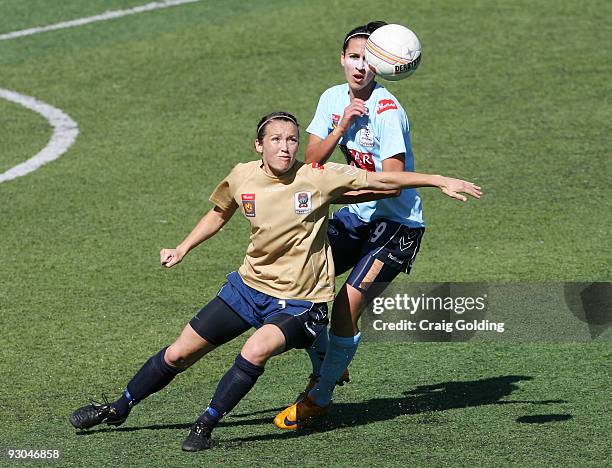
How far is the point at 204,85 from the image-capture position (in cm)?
1658

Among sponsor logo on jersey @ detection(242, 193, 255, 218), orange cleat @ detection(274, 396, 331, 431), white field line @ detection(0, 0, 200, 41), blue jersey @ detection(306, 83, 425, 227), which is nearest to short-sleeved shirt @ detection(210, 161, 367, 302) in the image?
sponsor logo on jersey @ detection(242, 193, 255, 218)

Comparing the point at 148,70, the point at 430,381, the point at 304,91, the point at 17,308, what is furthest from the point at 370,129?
the point at 148,70

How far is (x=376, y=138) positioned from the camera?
8422 mm

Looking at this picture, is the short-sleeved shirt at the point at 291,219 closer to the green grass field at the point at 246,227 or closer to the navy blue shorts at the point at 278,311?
the navy blue shorts at the point at 278,311

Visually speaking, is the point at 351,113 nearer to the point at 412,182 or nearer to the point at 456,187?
the point at 412,182

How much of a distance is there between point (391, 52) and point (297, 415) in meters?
2.46

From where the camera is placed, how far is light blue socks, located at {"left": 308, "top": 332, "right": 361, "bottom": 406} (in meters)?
8.55

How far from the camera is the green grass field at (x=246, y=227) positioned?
8.33 meters

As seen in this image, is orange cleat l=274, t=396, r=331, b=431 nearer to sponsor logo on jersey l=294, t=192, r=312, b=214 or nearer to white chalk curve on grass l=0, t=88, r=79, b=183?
sponsor logo on jersey l=294, t=192, r=312, b=214

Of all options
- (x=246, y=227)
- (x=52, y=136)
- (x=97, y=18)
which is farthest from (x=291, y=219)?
(x=97, y=18)

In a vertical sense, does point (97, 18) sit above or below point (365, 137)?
below

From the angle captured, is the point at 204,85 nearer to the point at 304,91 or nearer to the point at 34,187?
the point at 304,91

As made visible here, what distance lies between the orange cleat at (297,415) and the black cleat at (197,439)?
0.71 m

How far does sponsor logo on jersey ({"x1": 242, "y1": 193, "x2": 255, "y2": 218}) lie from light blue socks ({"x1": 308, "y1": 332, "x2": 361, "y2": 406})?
115cm
